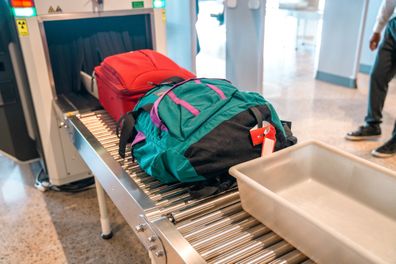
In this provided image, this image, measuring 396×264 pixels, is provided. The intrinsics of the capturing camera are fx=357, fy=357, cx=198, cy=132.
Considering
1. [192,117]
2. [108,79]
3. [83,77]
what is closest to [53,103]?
[83,77]

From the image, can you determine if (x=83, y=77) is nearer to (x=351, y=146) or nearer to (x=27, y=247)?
(x=27, y=247)

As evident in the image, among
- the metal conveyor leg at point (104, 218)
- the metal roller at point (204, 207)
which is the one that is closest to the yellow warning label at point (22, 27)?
the metal conveyor leg at point (104, 218)

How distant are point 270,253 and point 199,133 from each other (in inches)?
13.7

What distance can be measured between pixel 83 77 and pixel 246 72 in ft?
4.76

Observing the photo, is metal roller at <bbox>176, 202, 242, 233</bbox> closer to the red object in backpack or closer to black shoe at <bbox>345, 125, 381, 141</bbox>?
the red object in backpack

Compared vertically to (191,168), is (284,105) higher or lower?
lower

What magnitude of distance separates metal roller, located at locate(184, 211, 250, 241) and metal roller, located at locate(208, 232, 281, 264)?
0.24ft

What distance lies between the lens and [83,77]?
1.96 m

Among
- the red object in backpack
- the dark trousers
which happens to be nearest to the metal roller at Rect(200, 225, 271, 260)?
the red object in backpack

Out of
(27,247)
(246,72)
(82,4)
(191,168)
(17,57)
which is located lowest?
(27,247)

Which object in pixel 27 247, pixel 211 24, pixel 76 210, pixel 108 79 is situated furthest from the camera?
pixel 211 24

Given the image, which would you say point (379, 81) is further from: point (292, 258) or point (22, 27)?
point (22, 27)

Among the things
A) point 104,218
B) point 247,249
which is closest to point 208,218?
point 247,249

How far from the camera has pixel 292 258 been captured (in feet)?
2.48
